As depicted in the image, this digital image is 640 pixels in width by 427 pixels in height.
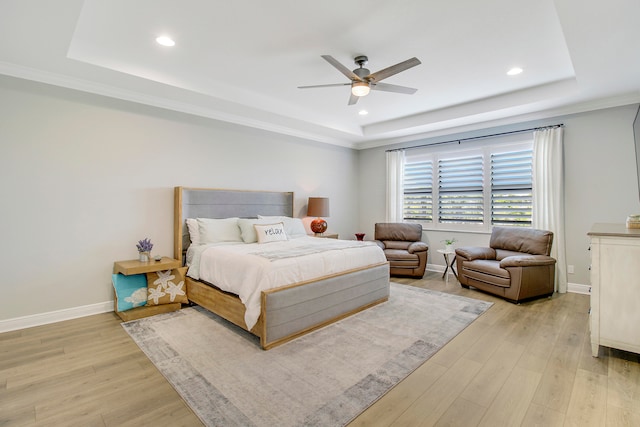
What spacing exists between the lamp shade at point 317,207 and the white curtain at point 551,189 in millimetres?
3321

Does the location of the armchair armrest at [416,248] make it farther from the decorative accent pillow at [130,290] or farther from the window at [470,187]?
the decorative accent pillow at [130,290]

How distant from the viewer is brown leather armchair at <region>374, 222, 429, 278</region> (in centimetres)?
532

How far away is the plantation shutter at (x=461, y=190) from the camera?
5.46 m

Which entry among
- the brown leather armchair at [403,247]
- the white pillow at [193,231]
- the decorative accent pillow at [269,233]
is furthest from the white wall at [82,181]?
the brown leather armchair at [403,247]

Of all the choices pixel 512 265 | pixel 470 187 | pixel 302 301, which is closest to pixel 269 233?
pixel 302 301

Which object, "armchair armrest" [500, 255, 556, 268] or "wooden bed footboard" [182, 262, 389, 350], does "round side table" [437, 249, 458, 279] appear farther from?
"wooden bed footboard" [182, 262, 389, 350]

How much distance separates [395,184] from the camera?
6.43 m

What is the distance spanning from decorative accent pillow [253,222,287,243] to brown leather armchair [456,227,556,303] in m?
2.77

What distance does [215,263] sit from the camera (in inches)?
135

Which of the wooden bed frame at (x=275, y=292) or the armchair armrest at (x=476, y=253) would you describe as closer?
the wooden bed frame at (x=275, y=292)

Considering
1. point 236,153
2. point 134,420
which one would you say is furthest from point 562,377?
point 236,153

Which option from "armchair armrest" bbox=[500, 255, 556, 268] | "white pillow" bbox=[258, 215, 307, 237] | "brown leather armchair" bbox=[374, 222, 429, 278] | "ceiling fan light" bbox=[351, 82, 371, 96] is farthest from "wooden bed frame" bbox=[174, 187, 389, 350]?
"ceiling fan light" bbox=[351, 82, 371, 96]

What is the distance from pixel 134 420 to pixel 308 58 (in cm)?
328

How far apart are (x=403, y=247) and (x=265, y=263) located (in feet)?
11.4
